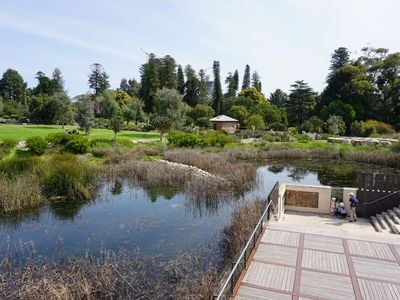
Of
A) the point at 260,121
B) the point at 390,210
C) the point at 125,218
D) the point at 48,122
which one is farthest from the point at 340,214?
the point at 48,122

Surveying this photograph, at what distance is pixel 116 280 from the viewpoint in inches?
265

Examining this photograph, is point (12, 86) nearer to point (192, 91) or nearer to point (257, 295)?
point (192, 91)

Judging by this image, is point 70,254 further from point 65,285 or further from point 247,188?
point 247,188

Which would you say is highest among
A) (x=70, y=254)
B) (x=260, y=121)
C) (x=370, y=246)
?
(x=260, y=121)

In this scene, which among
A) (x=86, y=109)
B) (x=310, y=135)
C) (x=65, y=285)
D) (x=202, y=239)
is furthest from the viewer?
(x=310, y=135)

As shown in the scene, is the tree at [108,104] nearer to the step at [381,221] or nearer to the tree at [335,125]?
the tree at [335,125]

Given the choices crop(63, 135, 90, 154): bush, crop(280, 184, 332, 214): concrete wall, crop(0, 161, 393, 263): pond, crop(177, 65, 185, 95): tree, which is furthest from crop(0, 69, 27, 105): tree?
crop(280, 184, 332, 214): concrete wall

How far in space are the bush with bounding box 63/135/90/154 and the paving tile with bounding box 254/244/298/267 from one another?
16489 mm

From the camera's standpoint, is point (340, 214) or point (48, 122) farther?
point (48, 122)

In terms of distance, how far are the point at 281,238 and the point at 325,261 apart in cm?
132

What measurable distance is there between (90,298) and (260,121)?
36.8 m

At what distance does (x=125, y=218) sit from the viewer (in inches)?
453

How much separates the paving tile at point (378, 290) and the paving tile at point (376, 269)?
0.23 meters

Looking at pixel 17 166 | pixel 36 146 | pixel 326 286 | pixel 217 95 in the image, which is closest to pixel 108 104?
pixel 217 95
